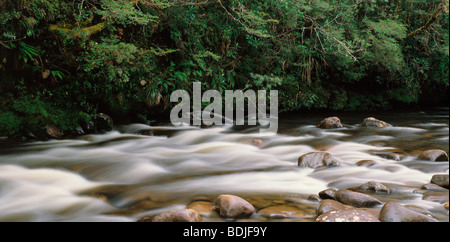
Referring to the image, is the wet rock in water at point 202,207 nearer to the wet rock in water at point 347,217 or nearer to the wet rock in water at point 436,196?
the wet rock in water at point 347,217

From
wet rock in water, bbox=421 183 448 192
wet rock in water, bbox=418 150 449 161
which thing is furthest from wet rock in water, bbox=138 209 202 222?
wet rock in water, bbox=418 150 449 161

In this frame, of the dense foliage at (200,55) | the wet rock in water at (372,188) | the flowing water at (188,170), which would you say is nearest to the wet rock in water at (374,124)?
the flowing water at (188,170)

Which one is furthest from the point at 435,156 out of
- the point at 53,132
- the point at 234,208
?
the point at 53,132

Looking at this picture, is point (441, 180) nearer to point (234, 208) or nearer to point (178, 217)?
point (234, 208)

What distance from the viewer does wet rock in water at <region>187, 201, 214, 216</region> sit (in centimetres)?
301

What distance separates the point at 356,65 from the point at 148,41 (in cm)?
724

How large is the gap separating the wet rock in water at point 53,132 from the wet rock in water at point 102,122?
2.51 ft

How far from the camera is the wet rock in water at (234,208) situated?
285 centimetres

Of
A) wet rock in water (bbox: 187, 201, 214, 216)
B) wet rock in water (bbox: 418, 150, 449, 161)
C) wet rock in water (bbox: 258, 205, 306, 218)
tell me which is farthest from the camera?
wet rock in water (bbox: 418, 150, 449, 161)

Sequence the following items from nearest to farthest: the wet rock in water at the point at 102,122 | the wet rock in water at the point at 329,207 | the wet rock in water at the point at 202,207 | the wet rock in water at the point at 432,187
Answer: the wet rock in water at the point at 329,207
the wet rock in water at the point at 202,207
the wet rock in water at the point at 432,187
the wet rock in water at the point at 102,122

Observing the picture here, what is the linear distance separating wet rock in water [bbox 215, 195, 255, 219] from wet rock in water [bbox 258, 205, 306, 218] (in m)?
0.13

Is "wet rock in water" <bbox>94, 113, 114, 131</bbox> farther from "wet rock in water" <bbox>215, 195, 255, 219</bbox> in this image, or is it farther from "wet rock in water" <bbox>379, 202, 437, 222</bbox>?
"wet rock in water" <bbox>379, 202, 437, 222</bbox>

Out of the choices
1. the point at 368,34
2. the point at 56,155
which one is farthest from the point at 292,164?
the point at 368,34

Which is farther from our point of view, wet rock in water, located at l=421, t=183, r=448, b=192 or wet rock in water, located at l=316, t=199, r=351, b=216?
wet rock in water, located at l=421, t=183, r=448, b=192
